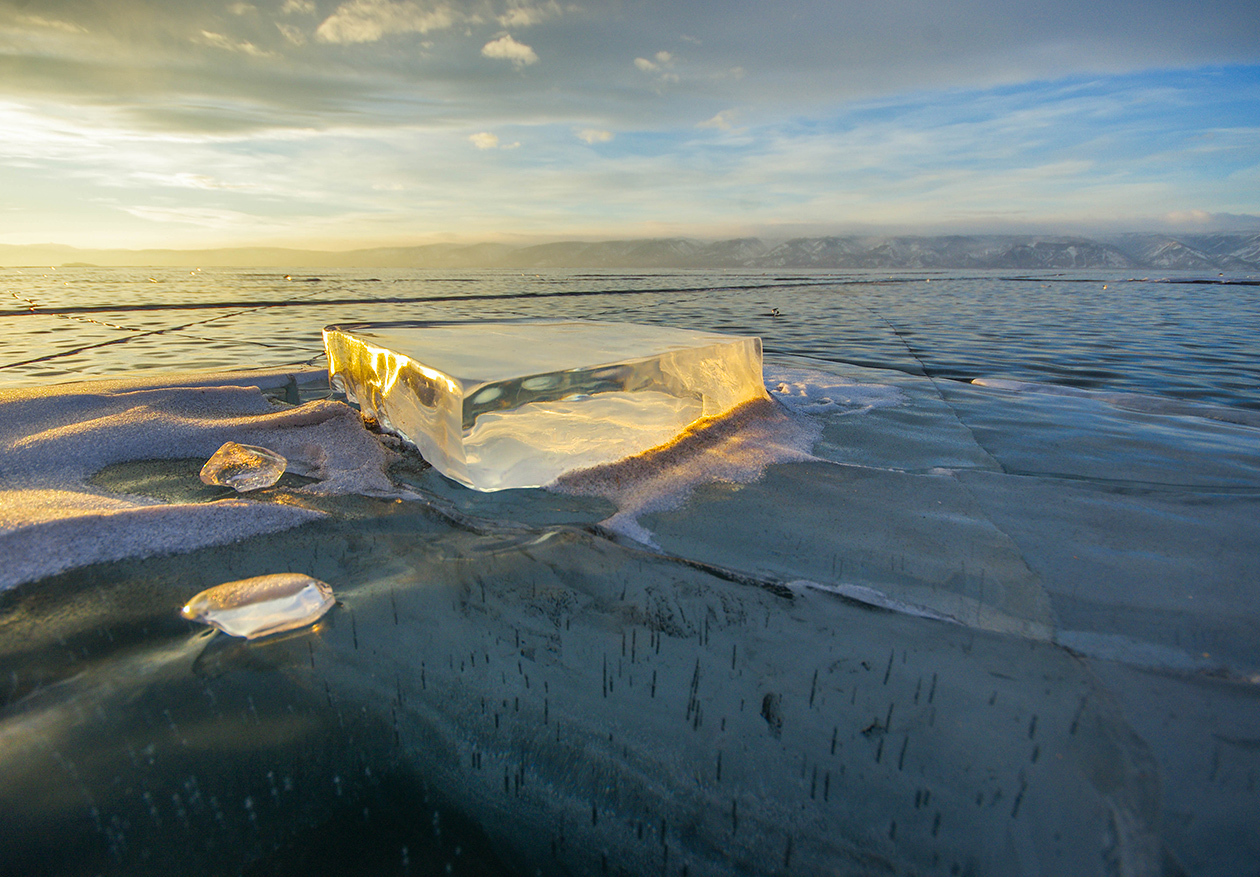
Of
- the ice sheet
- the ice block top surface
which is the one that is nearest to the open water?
the ice sheet

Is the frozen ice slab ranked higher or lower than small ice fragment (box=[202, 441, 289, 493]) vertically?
higher

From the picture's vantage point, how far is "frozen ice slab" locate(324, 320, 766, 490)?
219 cm

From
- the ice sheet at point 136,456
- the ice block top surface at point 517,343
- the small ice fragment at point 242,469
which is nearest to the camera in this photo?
the ice sheet at point 136,456

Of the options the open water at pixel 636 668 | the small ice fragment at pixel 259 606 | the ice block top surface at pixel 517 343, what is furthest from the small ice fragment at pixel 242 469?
the small ice fragment at pixel 259 606

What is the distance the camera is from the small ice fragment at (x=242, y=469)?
2164mm

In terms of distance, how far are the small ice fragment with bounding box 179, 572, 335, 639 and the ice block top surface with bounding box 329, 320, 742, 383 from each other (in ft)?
3.07

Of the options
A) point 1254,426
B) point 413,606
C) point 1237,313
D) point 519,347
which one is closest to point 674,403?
point 519,347

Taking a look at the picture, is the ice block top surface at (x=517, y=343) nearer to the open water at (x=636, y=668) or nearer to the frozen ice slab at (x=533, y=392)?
the frozen ice slab at (x=533, y=392)

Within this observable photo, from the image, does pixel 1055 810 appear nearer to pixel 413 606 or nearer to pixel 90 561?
pixel 413 606

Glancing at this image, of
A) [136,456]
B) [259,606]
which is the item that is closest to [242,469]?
[136,456]

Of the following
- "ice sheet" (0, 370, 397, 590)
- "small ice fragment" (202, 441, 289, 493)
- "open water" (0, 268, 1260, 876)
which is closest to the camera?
"open water" (0, 268, 1260, 876)

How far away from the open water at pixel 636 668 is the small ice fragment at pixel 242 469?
0.13 m

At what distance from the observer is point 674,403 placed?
2881 mm

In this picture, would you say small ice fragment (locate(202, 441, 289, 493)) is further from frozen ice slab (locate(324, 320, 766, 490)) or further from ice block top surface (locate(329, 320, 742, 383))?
ice block top surface (locate(329, 320, 742, 383))
